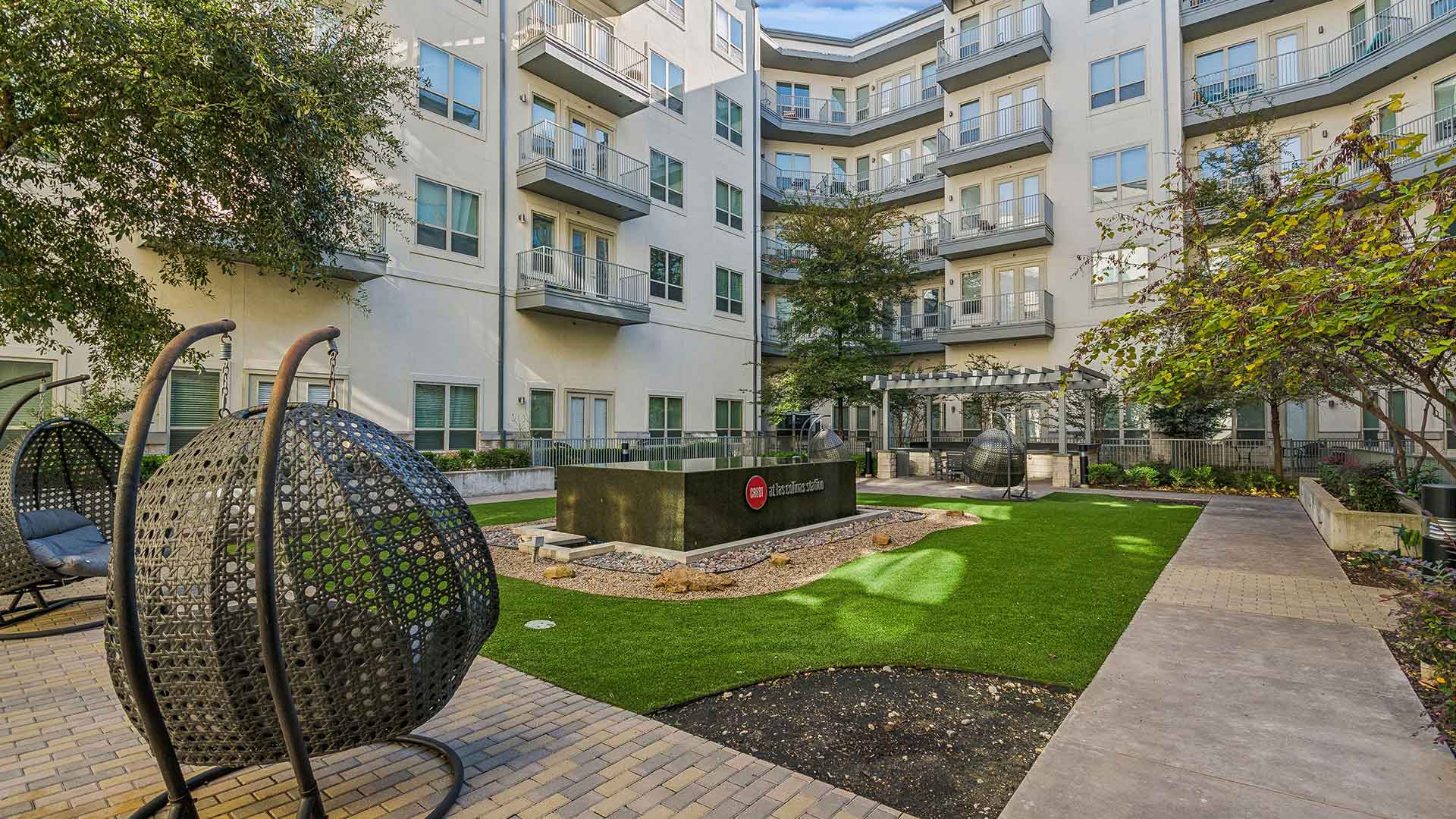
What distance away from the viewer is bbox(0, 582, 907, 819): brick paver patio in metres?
3.30

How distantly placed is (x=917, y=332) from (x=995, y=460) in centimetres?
1426

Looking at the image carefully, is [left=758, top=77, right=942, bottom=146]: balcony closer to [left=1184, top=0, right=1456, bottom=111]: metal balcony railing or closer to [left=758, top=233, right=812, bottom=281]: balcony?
[left=758, top=233, right=812, bottom=281]: balcony

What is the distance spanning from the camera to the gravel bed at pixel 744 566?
7.93m

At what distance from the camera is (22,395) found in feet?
42.0

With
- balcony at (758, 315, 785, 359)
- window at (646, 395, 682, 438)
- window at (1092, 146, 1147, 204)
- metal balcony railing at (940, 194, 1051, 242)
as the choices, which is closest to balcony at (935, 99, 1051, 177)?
metal balcony railing at (940, 194, 1051, 242)

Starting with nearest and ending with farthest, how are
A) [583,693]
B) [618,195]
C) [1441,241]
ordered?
1. [583,693]
2. [1441,241]
3. [618,195]

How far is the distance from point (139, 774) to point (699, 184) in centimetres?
2518

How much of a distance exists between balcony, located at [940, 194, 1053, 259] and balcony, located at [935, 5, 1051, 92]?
5205 mm

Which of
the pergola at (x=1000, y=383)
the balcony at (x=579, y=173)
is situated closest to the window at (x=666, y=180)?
the balcony at (x=579, y=173)

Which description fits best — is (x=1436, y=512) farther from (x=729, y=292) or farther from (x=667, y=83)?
(x=667, y=83)

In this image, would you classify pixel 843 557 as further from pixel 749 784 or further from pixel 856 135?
pixel 856 135

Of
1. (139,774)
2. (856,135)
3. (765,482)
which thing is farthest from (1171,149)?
(139,774)

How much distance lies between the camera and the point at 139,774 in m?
3.63

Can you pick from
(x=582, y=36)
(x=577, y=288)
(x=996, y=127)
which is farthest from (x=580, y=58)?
(x=996, y=127)
